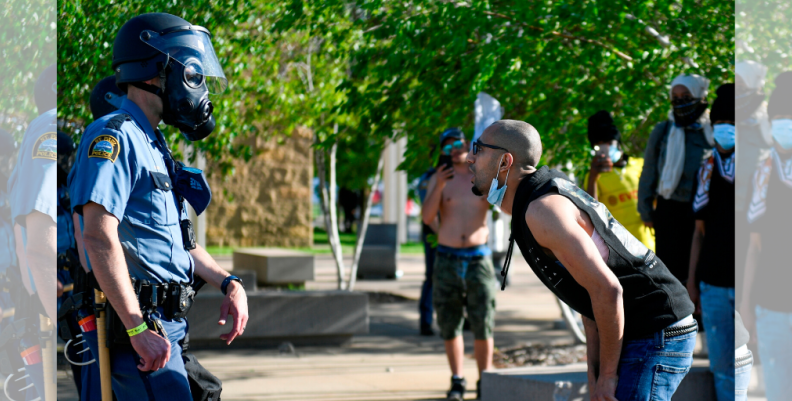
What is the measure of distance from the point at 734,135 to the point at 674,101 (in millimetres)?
777

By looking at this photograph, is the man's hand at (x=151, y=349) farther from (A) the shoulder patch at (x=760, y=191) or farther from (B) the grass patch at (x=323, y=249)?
(B) the grass patch at (x=323, y=249)

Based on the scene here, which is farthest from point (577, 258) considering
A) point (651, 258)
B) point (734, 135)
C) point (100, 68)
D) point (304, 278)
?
point (304, 278)

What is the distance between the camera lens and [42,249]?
3.41 meters

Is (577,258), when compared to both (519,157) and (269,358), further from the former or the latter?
(269,358)

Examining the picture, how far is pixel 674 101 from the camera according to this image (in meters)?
5.09

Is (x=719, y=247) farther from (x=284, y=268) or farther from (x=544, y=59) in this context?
(x=284, y=268)

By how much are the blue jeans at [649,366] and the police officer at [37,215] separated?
2.38 metres

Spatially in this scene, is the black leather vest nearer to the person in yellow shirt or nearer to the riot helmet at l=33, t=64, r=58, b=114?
the riot helmet at l=33, t=64, r=58, b=114

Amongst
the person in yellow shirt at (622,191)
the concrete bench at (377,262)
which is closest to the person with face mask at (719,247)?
the person in yellow shirt at (622,191)

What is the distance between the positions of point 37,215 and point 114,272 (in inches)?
42.4

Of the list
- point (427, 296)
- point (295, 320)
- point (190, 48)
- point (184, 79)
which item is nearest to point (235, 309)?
point (184, 79)

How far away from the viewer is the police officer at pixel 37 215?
3379 millimetres

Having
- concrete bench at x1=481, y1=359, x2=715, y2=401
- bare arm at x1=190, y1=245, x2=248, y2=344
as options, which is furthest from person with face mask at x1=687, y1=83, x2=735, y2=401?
bare arm at x1=190, y1=245, x2=248, y2=344

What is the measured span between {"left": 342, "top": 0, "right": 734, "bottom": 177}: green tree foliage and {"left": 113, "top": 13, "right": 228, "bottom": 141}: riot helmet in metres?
2.36
